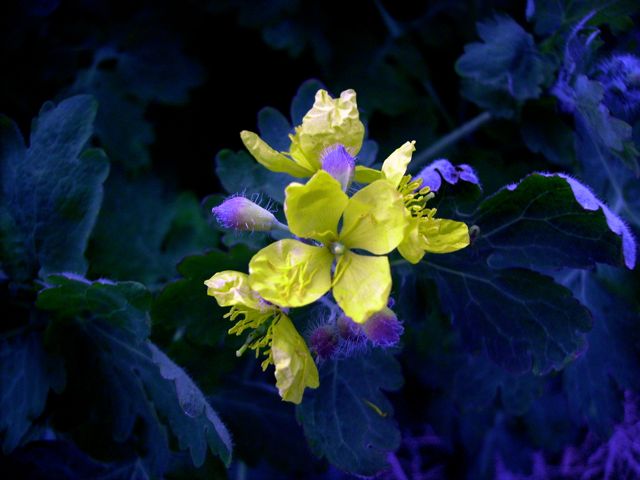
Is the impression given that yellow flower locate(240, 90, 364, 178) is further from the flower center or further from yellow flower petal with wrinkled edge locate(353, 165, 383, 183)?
the flower center

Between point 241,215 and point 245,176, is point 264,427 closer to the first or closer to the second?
point 245,176

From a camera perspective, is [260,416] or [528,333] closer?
[528,333]

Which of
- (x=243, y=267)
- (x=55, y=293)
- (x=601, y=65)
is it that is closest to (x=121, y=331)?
(x=55, y=293)

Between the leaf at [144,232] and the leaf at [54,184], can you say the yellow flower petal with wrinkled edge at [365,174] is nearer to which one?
the leaf at [54,184]

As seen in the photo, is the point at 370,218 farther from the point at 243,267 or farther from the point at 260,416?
the point at 260,416

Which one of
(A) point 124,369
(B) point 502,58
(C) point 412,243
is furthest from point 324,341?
(B) point 502,58

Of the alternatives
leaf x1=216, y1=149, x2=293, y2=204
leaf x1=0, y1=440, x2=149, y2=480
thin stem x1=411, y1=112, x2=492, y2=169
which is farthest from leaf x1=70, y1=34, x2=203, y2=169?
leaf x1=0, y1=440, x2=149, y2=480
